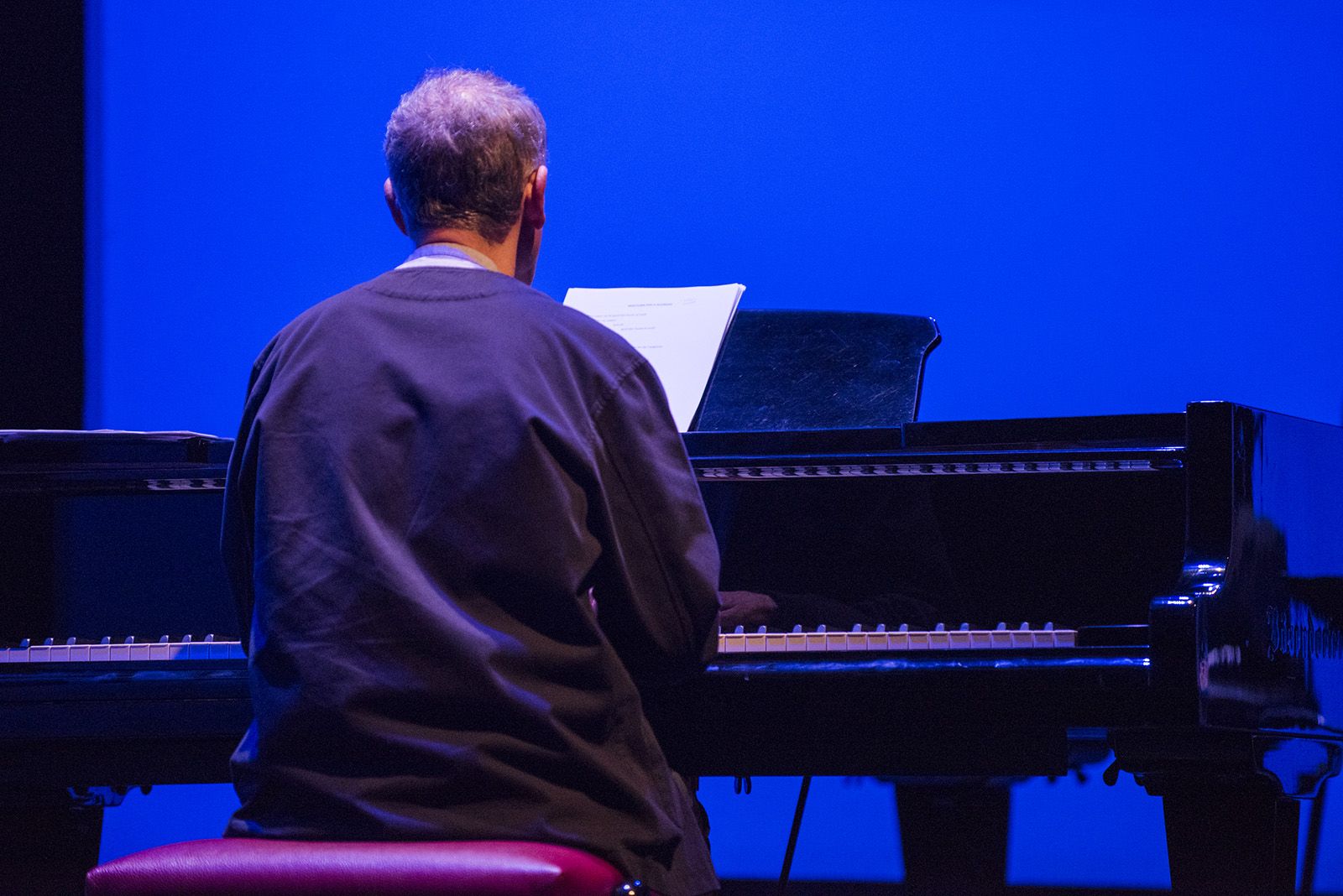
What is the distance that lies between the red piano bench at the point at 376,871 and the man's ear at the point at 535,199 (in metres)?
0.67

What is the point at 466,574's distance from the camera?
4.30 feet

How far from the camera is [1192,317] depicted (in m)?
3.30

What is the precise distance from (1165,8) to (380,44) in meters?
1.98

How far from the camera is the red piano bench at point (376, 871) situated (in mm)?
1216

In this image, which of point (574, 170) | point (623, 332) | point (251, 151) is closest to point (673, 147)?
point (574, 170)

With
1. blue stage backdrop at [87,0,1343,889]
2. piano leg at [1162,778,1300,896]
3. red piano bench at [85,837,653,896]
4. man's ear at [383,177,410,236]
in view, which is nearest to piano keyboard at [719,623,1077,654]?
piano leg at [1162,778,1300,896]

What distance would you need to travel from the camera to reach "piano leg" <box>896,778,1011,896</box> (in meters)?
2.31

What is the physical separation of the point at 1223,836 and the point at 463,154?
1214mm

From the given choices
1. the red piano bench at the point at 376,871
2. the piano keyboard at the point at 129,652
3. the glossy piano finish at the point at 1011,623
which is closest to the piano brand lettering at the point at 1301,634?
the glossy piano finish at the point at 1011,623

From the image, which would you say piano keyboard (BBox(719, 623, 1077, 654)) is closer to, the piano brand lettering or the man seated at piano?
the piano brand lettering

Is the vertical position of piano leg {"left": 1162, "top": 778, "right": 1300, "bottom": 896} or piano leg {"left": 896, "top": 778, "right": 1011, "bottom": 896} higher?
piano leg {"left": 1162, "top": 778, "right": 1300, "bottom": 896}

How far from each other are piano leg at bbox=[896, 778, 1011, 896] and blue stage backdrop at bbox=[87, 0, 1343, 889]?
1011 mm

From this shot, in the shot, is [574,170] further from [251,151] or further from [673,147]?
[251,151]

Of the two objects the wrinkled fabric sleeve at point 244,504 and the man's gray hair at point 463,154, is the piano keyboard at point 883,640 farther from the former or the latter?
the man's gray hair at point 463,154
